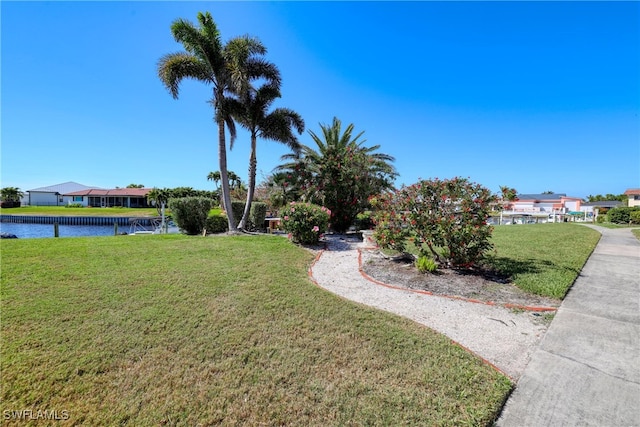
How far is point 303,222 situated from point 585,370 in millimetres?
7187

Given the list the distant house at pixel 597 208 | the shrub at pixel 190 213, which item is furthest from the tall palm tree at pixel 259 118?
the distant house at pixel 597 208

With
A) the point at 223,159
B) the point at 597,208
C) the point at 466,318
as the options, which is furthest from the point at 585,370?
the point at 597,208

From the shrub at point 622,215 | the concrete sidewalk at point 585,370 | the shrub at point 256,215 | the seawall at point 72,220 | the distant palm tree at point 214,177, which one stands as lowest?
the concrete sidewalk at point 585,370

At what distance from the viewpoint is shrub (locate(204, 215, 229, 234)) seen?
12.2m

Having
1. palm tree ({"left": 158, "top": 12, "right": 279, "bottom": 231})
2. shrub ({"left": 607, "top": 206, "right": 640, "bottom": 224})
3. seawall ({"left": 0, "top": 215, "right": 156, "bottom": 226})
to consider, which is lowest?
shrub ({"left": 607, "top": 206, "right": 640, "bottom": 224})

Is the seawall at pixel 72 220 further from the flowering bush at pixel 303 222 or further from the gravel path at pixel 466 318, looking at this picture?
the gravel path at pixel 466 318

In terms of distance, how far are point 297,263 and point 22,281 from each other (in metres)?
4.95

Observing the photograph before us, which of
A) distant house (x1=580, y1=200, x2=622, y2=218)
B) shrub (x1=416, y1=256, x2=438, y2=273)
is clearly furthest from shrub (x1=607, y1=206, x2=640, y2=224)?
shrub (x1=416, y1=256, x2=438, y2=273)

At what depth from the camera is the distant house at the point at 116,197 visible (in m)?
51.5

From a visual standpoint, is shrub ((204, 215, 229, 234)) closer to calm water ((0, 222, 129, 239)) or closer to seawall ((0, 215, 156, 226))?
calm water ((0, 222, 129, 239))

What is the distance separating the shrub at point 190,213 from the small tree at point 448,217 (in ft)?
27.6

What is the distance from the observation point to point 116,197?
53375 mm

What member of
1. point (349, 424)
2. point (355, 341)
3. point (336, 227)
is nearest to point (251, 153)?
point (336, 227)

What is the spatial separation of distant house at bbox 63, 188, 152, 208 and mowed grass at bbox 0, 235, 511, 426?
181ft
